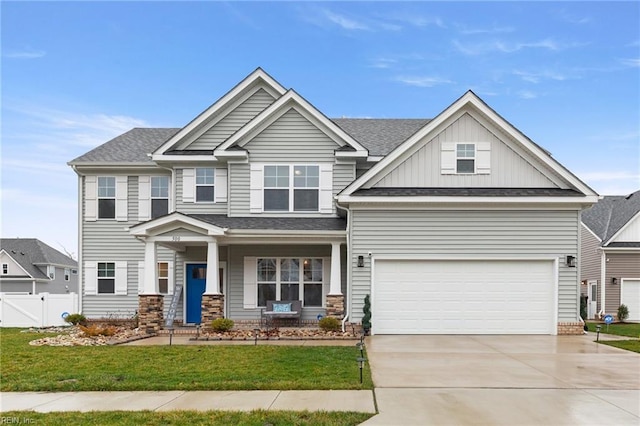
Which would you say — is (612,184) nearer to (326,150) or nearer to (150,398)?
(326,150)

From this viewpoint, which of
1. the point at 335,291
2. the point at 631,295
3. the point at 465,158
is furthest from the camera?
the point at 631,295

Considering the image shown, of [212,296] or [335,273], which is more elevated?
[335,273]

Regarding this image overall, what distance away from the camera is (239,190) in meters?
16.9

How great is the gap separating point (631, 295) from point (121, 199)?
23.1m

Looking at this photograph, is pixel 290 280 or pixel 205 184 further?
pixel 205 184

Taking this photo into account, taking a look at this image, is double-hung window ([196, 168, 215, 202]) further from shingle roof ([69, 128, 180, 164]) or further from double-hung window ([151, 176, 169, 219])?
shingle roof ([69, 128, 180, 164])

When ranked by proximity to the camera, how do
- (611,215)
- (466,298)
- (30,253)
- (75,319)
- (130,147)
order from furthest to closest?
(30,253)
(611,215)
(130,147)
(75,319)
(466,298)

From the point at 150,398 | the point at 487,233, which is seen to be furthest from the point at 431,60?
the point at 150,398

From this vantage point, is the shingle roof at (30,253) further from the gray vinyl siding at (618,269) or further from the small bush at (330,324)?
the gray vinyl siding at (618,269)

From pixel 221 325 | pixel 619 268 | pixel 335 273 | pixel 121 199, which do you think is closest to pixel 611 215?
pixel 619 268

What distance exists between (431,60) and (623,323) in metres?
15.1

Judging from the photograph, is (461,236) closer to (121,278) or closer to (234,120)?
(234,120)

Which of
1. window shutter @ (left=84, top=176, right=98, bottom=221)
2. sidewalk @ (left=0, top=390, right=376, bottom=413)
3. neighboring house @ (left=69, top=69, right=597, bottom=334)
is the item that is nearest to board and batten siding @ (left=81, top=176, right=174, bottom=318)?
window shutter @ (left=84, top=176, right=98, bottom=221)

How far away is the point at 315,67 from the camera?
2788 cm
